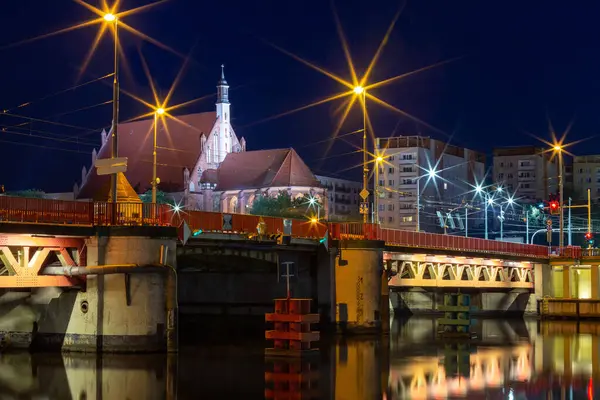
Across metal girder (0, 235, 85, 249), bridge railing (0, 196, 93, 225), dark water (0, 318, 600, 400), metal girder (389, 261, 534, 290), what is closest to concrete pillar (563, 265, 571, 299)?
metal girder (389, 261, 534, 290)

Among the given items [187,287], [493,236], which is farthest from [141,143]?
[187,287]

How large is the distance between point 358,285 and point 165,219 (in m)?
15.3

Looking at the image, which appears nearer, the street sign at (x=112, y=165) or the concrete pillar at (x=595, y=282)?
the street sign at (x=112, y=165)

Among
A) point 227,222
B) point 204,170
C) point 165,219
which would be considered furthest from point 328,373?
point 204,170

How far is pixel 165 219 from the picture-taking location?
44.7 meters

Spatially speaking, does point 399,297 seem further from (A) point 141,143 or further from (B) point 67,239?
(A) point 141,143

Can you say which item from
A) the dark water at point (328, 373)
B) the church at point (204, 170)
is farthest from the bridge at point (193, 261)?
the church at point (204, 170)

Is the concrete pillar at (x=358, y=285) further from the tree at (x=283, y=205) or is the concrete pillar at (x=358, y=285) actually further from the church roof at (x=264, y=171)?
the church roof at (x=264, y=171)

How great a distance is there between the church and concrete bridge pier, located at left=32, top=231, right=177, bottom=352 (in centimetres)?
13562

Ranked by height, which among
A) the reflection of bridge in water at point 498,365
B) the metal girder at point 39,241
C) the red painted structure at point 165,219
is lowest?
the reflection of bridge in water at point 498,365

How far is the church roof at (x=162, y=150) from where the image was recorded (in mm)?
176125

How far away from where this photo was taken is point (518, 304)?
89.3 m

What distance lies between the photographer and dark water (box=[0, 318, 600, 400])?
106ft

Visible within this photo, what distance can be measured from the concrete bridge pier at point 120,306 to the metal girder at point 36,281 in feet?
2.04
